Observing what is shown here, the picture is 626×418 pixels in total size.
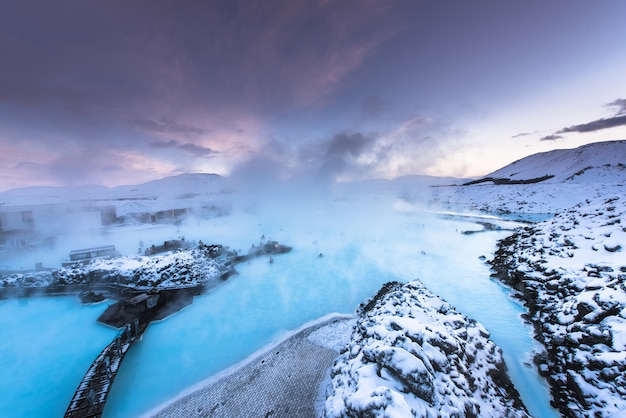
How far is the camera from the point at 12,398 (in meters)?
8.57

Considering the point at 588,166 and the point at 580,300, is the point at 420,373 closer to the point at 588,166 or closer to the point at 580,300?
the point at 580,300

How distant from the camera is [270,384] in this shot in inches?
316

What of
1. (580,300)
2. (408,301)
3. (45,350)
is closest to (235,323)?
(45,350)

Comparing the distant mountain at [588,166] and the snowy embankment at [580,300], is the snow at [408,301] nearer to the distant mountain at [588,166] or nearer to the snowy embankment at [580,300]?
the snowy embankment at [580,300]

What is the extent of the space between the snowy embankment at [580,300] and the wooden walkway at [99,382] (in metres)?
14.6

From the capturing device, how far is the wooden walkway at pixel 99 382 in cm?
709

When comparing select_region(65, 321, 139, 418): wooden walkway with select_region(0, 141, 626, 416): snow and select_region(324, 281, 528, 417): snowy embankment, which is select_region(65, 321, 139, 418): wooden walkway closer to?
A: select_region(0, 141, 626, 416): snow

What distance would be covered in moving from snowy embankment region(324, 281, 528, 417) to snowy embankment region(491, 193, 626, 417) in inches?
72.9

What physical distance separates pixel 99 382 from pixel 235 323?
19.1ft

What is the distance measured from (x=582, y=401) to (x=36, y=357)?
21.3 meters

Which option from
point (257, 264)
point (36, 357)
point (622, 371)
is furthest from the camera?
point (257, 264)

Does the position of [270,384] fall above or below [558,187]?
below

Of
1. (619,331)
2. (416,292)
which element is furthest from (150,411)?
(619,331)

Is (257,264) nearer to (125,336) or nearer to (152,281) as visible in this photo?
(152,281)
